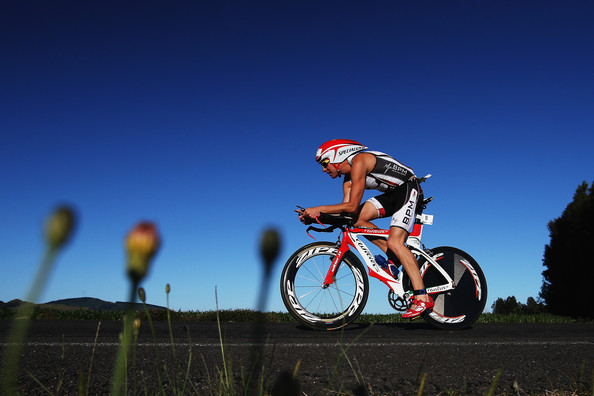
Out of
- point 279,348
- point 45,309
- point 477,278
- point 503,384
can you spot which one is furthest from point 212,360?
point 45,309

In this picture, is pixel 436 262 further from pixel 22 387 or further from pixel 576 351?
pixel 22 387

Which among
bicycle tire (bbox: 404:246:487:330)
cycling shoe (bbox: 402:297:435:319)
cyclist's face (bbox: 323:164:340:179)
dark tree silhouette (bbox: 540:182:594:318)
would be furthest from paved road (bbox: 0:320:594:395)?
dark tree silhouette (bbox: 540:182:594:318)

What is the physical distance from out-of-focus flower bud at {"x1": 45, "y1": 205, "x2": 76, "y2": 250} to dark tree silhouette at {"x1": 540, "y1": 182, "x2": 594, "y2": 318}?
49.5 ft

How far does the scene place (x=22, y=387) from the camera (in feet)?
8.05

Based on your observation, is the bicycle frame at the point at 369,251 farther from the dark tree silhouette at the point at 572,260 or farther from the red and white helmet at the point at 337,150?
the dark tree silhouette at the point at 572,260

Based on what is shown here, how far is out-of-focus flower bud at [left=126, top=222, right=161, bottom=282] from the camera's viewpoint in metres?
0.57

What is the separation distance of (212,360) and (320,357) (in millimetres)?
713

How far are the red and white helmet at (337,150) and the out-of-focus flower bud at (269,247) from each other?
514cm

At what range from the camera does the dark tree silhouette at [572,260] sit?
531 inches

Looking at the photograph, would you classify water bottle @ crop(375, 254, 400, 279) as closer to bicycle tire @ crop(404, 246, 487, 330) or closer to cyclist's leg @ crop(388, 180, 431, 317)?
cyclist's leg @ crop(388, 180, 431, 317)

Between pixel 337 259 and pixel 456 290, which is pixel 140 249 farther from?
Answer: pixel 456 290

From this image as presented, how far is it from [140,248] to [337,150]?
210 inches

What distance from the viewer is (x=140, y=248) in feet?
1.87

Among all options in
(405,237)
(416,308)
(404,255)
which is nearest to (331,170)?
(405,237)
